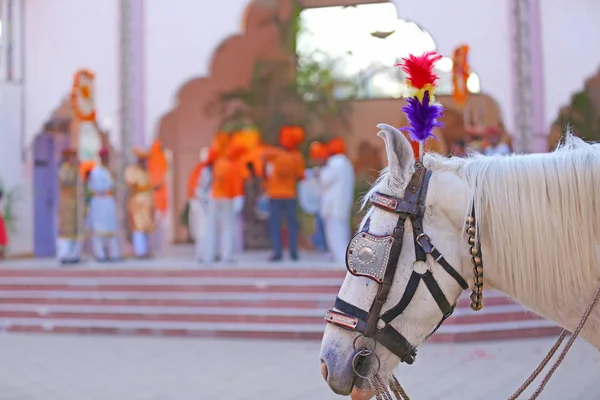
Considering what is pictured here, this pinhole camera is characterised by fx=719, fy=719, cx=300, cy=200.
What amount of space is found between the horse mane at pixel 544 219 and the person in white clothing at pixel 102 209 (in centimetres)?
946

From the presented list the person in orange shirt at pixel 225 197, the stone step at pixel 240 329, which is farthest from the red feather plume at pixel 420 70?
the person in orange shirt at pixel 225 197

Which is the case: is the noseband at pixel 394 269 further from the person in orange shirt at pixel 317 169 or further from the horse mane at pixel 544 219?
the person in orange shirt at pixel 317 169

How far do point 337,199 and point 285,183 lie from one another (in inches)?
30.1

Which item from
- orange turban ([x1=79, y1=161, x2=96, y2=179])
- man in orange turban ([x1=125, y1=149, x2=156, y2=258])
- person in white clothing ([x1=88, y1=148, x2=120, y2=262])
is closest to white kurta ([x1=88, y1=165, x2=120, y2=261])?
person in white clothing ([x1=88, y1=148, x2=120, y2=262])

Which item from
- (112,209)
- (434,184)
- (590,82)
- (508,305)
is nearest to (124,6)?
(112,209)

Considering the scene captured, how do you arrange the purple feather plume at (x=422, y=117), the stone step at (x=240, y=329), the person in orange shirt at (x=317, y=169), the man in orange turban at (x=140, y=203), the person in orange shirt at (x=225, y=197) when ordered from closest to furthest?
the purple feather plume at (x=422, y=117)
the stone step at (x=240, y=329)
the person in orange shirt at (x=225, y=197)
the person in orange shirt at (x=317, y=169)
the man in orange turban at (x=140, y=203)

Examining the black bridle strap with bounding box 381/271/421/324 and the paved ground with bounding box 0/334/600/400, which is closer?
the black bridle strap with bounding box 381/271/421/324

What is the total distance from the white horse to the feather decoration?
188 millimetres

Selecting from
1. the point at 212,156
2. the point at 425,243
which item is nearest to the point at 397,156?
the point at 425,243

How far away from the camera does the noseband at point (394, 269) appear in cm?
193

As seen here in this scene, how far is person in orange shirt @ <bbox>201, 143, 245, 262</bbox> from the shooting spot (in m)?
9.90

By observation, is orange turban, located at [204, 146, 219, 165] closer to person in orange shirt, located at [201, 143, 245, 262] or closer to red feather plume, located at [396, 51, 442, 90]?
person in orange shirt, located at [201, 143, 245, 262]

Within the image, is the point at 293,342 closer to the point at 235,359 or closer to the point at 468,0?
the point at 235,359

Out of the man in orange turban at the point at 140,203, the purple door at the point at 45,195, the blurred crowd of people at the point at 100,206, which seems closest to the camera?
the blurred crowd of people at the point at 100,206
